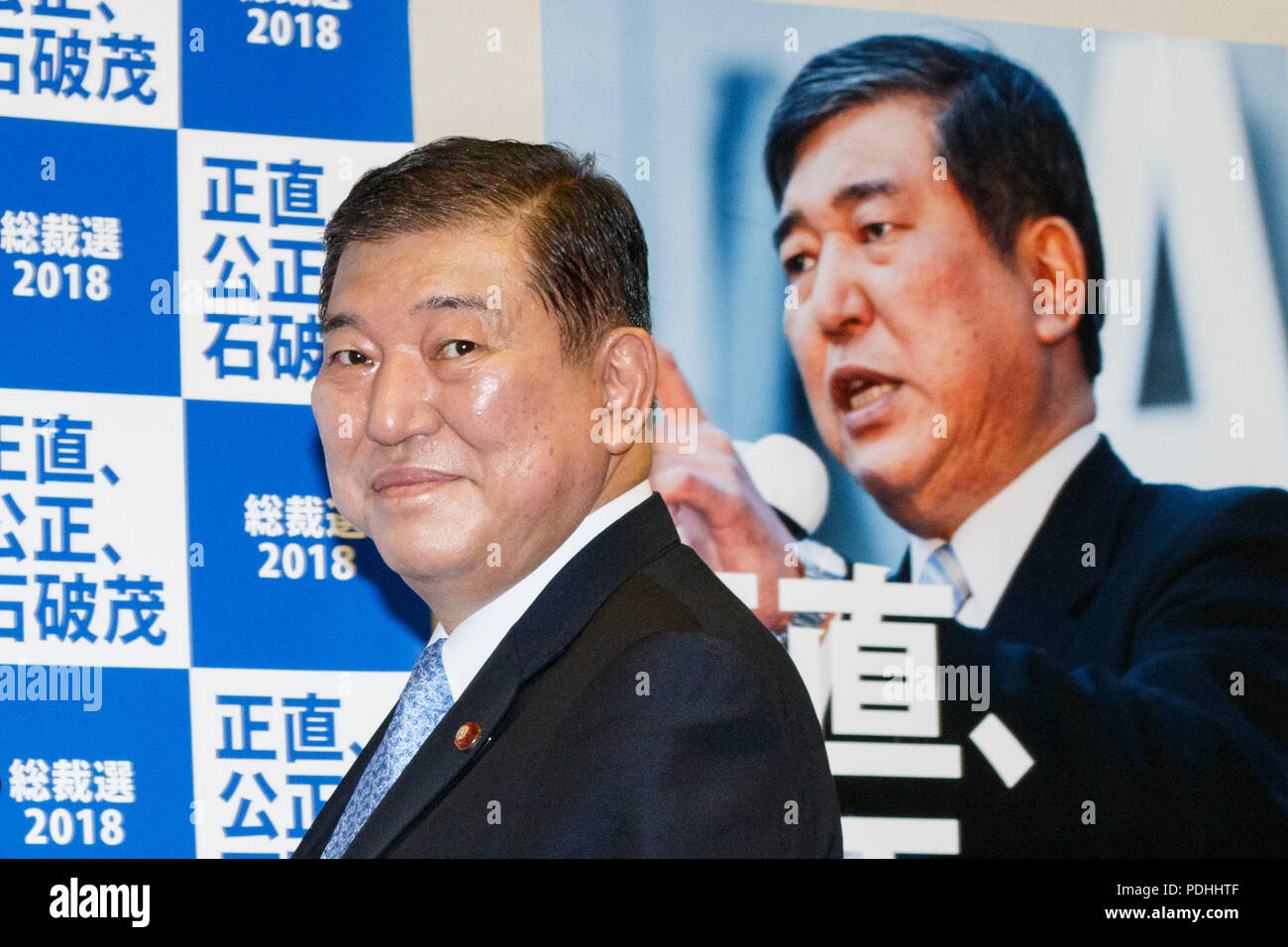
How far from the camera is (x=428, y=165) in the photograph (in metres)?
1.18

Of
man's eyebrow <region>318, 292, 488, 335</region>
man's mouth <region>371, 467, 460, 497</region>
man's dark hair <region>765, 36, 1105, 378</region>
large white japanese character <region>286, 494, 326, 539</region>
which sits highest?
man's dark hair <region>765, 36, 1105, 378</region>

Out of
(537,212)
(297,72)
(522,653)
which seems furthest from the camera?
(297,72)

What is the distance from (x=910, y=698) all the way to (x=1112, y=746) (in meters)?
0.29

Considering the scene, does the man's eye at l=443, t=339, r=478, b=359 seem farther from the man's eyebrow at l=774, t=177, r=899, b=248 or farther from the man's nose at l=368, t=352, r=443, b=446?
the man's eyebrow at l=774, t=177, r=899, b=248

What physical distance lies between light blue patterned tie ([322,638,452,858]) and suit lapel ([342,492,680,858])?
0.30 feet

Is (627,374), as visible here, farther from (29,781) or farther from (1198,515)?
(1198,515)

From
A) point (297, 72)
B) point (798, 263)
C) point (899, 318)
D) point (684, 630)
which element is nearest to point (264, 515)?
point (297, 72)

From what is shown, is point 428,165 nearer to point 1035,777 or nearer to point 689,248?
point 689,248

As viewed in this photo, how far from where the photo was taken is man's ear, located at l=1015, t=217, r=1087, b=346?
7.83ft

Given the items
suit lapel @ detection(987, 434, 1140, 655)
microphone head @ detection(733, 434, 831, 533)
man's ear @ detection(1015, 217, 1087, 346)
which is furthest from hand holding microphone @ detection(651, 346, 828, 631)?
man's ear @ detection(1015, 217, 1087, 346)

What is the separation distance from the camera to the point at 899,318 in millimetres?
2338

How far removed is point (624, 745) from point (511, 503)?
0.26 metres

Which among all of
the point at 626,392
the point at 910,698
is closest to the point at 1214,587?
the point at 910,698

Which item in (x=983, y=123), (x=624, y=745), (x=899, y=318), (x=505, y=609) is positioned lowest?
(x=624, y=745)
